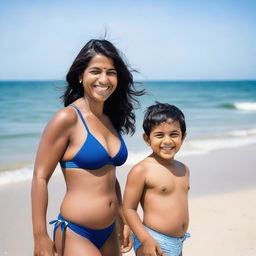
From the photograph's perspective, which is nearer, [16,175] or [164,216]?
[164,216]

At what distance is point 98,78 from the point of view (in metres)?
2.78

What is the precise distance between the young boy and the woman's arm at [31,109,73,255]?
60 centimetres

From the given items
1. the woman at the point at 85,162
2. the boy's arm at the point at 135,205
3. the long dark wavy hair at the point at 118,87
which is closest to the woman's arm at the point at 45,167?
the woman at the point at 85,162

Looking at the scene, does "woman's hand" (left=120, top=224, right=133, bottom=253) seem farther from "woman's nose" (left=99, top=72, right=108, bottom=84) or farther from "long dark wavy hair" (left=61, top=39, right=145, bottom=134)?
"woman's nose" (left=99, top=72, right=108, bottom=84)

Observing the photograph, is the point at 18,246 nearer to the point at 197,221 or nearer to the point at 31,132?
the point at 197,221

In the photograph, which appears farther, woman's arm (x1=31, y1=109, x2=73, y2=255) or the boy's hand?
the boy's hand

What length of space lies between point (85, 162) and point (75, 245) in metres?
0.55

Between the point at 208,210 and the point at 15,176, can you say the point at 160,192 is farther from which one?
the point at 15,176

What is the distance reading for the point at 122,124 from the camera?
3.24 meters

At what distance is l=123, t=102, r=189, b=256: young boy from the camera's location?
284cm

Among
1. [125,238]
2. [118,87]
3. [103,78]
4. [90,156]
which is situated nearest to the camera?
[90,156]

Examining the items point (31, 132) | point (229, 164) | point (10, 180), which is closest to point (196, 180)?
point (229, 164)

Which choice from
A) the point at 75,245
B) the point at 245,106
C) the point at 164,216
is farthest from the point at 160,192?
the point at 245,106

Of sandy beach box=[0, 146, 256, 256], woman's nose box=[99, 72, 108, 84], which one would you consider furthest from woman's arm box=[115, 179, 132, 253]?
sandy beach box=[0, 146, 256, 256]
